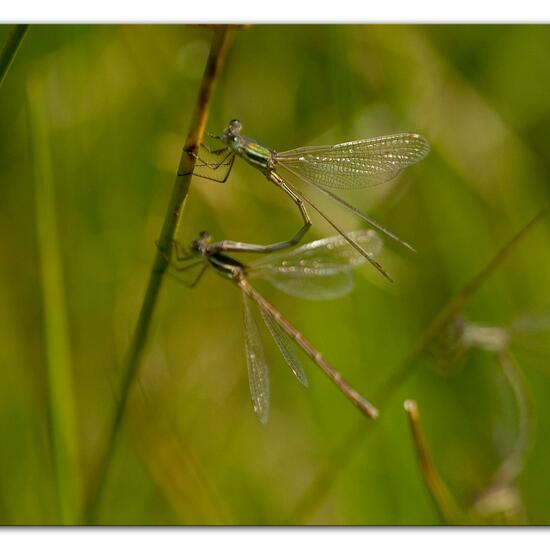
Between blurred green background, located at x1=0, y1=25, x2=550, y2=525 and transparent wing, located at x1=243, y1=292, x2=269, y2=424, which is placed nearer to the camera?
transparent wing, located at x1=243, y1=292, x2=269, y2=424

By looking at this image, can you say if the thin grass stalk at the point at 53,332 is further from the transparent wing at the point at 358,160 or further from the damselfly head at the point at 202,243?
the transparent wing at the point at 358,160

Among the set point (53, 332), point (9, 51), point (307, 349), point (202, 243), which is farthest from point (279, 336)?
point (9, 51)

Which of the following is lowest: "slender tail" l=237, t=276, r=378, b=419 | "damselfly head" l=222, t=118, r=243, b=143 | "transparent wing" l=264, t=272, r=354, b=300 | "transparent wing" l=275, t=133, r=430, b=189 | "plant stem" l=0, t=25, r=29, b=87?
"slender tail" l=237, t=276, r=378, b=419

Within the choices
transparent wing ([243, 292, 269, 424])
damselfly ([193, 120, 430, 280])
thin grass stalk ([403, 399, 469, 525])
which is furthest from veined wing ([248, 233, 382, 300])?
thin grass stalk ([403, 399, 469, 525])

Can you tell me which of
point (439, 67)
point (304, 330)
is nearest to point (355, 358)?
point (304, 330)

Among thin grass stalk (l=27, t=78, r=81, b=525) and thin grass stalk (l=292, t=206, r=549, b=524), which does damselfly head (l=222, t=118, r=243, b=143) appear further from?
thin grass stalk (l=292, t=206, r=549, b=524)
